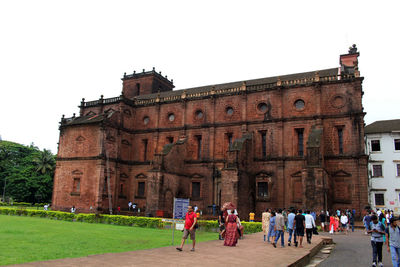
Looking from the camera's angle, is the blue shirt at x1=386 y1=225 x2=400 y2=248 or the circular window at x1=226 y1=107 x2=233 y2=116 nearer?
the blue shirt at x1=386 y1=225 x2=400 y2=248

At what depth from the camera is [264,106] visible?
32.4 metres

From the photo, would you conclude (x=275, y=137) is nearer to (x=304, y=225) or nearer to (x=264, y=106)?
(x=264, y=106)

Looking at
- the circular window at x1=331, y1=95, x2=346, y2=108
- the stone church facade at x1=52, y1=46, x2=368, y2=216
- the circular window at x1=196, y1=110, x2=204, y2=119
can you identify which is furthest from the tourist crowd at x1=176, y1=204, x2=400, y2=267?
the circular window at x1=196, y1=110, x2=204, y2=119

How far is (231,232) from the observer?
13.1 meters

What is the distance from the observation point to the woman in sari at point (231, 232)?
13.0 meters

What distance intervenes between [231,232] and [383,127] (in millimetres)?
31587

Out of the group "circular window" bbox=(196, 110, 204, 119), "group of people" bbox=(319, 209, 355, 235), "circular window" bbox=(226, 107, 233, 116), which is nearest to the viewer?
"group of people" bbox=(319, 209, 355, 235)

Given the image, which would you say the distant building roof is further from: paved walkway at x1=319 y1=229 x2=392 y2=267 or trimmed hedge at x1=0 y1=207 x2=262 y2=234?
paved walkway at x1=319 y1=229 x2=392 y2=267

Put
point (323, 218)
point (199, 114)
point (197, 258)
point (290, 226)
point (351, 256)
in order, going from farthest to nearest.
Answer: point (199, 114)
point (323, 218)
point (290, 226)
point (351, 256)
point (197, 258)

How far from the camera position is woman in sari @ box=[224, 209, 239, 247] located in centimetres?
1297

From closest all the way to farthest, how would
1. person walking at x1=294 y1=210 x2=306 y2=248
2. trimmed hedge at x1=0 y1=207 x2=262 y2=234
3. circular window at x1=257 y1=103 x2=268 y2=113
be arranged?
person walking at x1=294 y1=210 x2=306 y2=248, trimmed hedge at x1=0 y1=207 x2=262 y2=234, circular window at x1=257 y1=103 x2=268 y2=113

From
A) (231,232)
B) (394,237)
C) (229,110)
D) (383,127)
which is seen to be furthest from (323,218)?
(383,127)

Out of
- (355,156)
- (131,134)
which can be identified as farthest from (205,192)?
(355,156)

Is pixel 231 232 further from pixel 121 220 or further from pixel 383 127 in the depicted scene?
pixel 383 127
